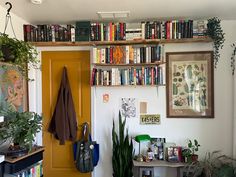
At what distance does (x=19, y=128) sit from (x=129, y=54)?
5.22 ft

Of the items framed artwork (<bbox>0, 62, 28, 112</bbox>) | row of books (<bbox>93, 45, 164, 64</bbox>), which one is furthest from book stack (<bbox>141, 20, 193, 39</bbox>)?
framed artwork (<bbox>0, 62, 28, 112</bbox>)

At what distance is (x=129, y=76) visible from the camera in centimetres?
317

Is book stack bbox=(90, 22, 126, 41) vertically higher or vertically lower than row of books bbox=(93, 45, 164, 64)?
higher

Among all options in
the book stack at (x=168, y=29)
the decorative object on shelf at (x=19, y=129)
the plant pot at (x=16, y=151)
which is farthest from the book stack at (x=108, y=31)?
the plant pot at (x=16, y=151)

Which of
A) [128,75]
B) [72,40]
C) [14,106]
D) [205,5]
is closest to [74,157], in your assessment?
[14,106]

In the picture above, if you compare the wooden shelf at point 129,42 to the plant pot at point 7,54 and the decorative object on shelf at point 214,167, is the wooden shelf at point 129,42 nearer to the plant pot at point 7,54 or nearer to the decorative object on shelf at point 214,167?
the plant pot at point 7,54

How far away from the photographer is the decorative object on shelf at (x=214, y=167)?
2.79m

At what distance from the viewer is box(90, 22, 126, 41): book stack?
10.3 feet

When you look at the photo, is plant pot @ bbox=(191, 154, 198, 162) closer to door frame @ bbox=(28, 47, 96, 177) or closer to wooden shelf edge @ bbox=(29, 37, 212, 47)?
door frame @ bbox=(28, 47, 96, 177)

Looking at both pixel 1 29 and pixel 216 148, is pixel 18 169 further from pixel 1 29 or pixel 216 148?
pixel 216 148

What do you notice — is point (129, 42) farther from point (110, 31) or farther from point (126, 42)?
point (110, 31)

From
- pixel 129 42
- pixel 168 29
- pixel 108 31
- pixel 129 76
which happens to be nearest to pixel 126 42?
pixel 129 42

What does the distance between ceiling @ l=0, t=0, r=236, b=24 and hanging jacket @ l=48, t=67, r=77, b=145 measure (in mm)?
789

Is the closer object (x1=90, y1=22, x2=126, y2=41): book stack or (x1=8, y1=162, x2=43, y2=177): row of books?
(x1=8, y1=162, x2=43, y2=177): row of books
